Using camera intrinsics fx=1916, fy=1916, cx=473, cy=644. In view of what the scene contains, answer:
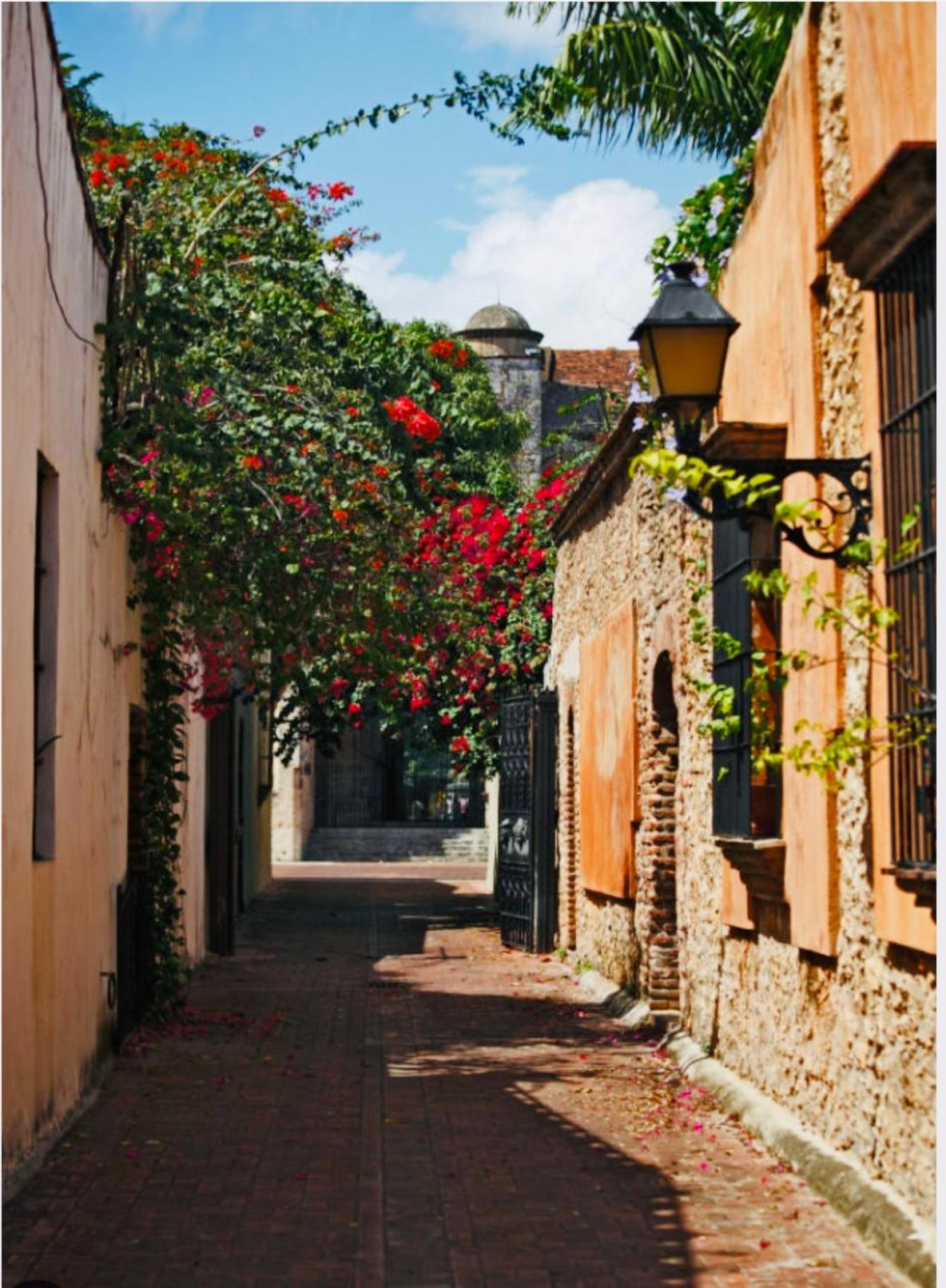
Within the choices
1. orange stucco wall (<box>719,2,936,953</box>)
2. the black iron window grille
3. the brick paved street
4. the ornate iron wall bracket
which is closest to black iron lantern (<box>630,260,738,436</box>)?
the ornate iron wall bracket

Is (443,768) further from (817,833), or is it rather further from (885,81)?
(885,81)

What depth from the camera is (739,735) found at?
940 cm

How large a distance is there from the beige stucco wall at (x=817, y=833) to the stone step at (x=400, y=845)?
28.5 m

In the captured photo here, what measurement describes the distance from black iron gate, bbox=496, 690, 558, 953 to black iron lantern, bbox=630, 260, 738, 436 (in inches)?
469

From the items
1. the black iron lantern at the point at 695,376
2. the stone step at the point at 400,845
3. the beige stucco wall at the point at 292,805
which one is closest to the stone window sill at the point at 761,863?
the black iron lantern at the point at 695,376

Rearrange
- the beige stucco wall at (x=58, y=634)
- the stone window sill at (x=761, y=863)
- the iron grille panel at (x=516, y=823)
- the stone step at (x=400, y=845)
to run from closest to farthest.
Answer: the beige stucco wall at (x=58, y=634) < the stone window sill at (x=761, y=863) < the iron grille panel at (x=516, y=823) < the stone step at (x=400, y=845)

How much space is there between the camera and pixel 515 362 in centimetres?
4472

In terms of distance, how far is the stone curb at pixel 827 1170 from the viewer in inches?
245

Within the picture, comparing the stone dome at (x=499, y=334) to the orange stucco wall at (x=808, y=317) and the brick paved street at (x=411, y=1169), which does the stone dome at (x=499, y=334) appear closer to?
the brick paved street at (x=411, y=1169)

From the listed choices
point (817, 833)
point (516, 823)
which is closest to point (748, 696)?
point (817, 833)

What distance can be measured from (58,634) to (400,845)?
104 ft

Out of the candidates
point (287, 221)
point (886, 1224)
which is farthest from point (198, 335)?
point (886, 1224)

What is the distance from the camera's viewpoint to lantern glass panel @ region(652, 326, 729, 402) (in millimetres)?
6969

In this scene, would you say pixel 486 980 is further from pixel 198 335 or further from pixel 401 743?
pixel 401 743
